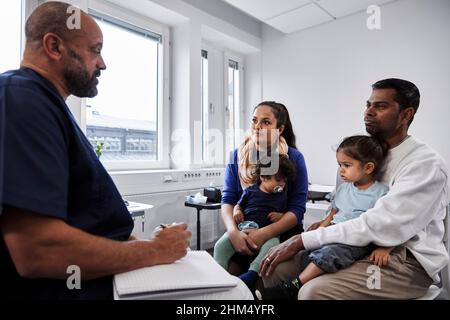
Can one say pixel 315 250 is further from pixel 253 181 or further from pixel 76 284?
pixel 76 284

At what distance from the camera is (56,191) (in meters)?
0.64

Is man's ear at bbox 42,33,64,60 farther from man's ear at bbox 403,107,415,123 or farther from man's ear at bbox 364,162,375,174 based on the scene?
man's ear at bbox 403,107,415,123

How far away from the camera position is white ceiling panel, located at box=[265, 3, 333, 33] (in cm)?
305

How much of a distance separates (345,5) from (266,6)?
0.82 meters

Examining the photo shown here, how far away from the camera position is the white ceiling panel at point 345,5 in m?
2.89

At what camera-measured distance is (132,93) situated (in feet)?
9.41

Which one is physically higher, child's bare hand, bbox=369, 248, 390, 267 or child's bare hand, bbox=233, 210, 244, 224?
child's bare hand, bbox=233, 210, 244, 224

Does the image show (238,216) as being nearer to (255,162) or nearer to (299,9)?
(255,162)

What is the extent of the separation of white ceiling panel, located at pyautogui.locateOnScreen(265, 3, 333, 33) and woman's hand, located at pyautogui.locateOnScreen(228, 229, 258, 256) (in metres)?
2.63

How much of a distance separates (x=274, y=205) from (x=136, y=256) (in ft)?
3.03

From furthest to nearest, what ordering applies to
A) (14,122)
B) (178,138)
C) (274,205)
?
(178,138), (274,205), (14,122)

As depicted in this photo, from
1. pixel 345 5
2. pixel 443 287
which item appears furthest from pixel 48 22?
pixel 345 5

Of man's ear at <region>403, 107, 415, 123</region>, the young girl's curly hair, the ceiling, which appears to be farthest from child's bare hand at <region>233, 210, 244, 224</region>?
the ceiling
